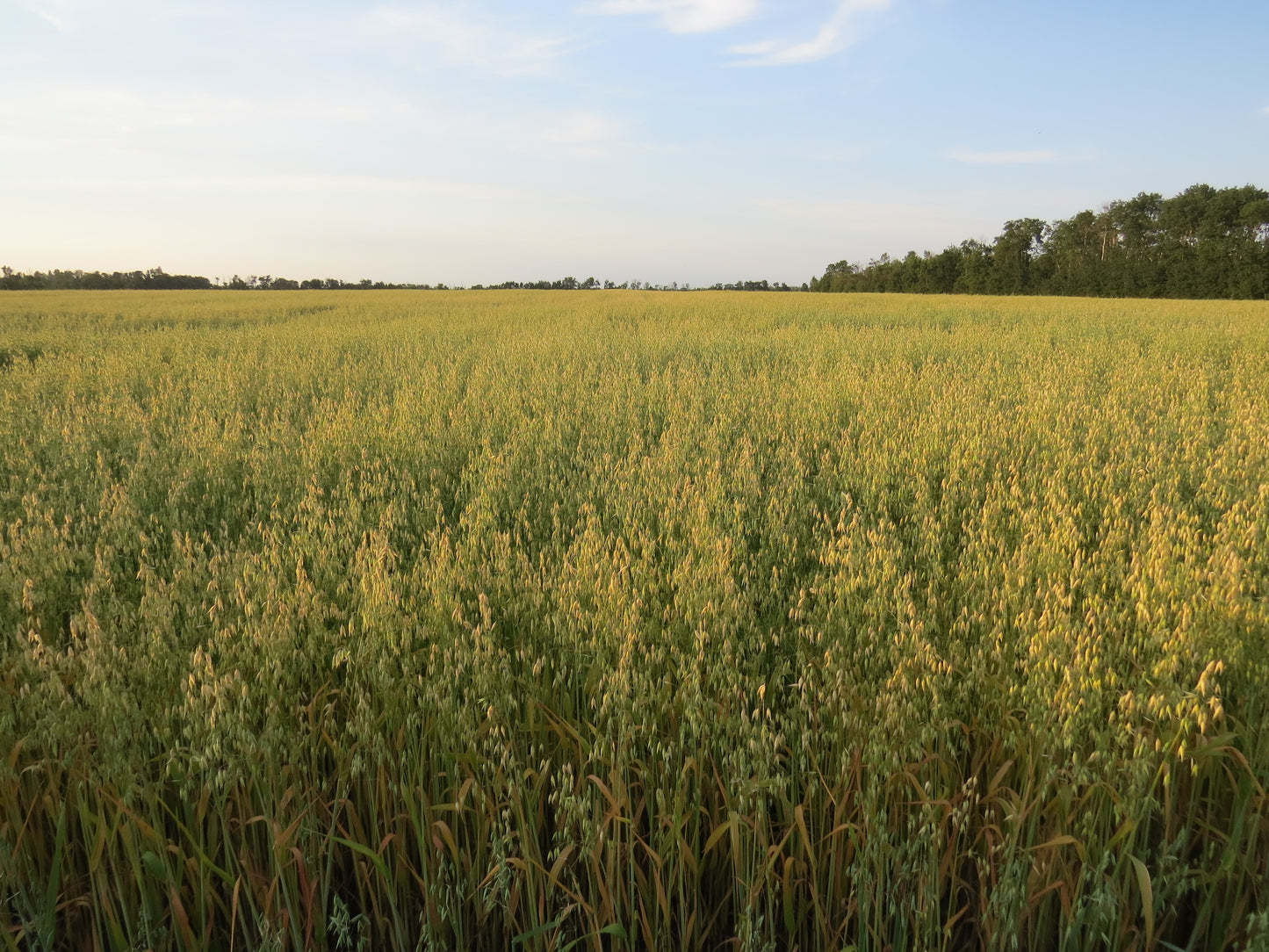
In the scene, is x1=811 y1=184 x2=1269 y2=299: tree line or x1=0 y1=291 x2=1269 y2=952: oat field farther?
x1=811 y1=184 x2=1269 y2=299: tree line

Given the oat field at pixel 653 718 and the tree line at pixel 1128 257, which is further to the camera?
the tree line at pixel 1128 257

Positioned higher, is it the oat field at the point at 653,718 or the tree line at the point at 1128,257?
the tree line at the point at 1128,257

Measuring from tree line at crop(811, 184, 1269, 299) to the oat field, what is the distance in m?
49.8

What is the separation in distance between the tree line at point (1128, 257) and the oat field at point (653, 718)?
164ft

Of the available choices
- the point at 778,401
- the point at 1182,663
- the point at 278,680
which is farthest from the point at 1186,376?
the point at 278,680

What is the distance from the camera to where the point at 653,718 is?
1630 mm

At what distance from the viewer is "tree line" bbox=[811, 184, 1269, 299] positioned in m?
41.2

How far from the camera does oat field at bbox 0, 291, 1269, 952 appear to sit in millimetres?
1455

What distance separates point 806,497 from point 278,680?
8.04 feet

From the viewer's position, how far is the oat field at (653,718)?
57.3 inches

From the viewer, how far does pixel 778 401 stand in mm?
5758

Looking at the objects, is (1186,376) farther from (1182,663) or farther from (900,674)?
(900,674)

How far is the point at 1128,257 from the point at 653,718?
58772 mm

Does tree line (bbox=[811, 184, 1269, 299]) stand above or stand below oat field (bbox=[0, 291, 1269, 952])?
above
